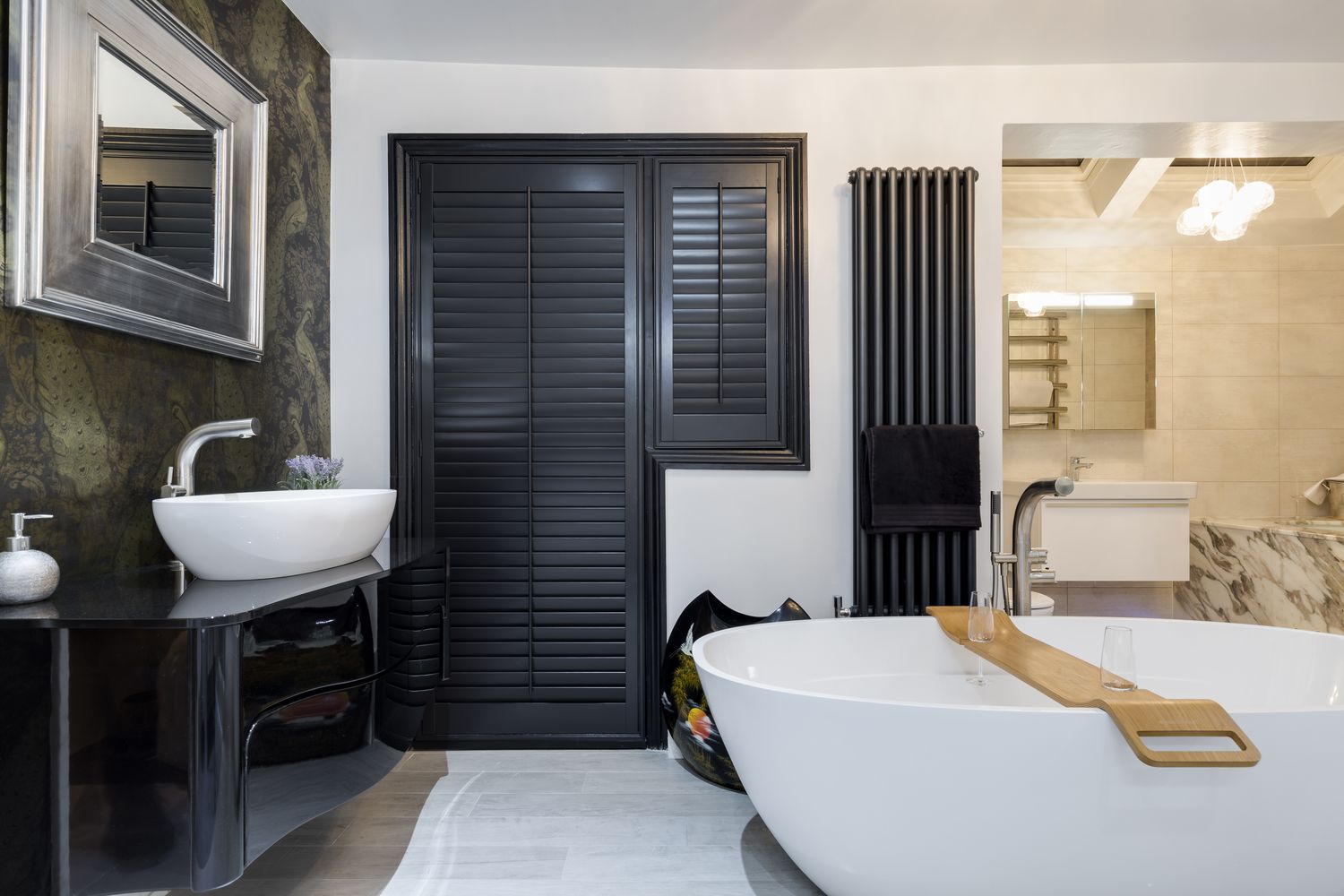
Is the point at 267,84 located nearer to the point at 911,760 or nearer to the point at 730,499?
the point at 730,499

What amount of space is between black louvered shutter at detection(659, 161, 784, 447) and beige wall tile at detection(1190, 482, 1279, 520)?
9.90 feet

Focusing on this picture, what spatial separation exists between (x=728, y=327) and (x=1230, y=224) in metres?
2.45

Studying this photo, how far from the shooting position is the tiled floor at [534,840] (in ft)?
5.93

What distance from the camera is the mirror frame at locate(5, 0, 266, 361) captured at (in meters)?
1.43

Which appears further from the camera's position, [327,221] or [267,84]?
[327,221]

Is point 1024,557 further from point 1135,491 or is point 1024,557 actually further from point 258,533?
point 258,533

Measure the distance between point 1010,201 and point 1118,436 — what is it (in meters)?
1.42

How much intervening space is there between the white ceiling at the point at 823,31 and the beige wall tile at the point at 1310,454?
2.30 meters

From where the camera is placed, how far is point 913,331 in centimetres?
262

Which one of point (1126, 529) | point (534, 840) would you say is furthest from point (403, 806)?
point (1126, 529)

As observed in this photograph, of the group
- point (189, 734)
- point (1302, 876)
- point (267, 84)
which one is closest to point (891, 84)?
point (267, 84)

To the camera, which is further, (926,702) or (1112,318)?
(1112,318)

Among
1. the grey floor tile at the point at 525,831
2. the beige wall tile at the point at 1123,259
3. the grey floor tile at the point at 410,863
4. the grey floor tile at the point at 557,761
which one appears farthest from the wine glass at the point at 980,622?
the beige wall tile at the point at 1123,259

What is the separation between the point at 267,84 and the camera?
2.29 meters
